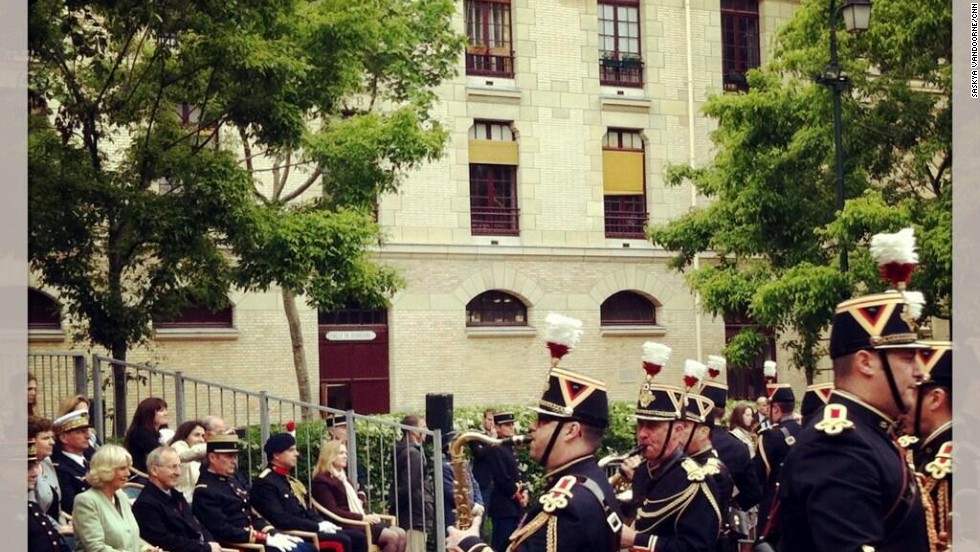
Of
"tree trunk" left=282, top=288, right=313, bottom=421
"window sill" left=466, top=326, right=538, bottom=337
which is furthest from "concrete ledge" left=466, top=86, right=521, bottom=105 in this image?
"tree trunk" left=282, top=288, right=313, bottom=421

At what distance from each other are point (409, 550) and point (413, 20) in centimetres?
1178

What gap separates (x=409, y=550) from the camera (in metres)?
17.0

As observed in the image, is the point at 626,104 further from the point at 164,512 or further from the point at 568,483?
the point at 568,483

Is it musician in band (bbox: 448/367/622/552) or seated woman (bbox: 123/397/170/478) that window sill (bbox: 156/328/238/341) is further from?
musician in band (bbox: 448/367/622/552)

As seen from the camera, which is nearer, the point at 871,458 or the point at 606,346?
the point at 871,458

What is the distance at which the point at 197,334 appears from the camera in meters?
32.6

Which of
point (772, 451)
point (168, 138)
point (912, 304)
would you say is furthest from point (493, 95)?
point (912, 304)

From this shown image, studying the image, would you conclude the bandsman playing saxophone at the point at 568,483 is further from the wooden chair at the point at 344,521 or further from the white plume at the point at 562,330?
the wooden chair at the point at 344,521

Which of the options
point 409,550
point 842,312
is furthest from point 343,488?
point 842,312

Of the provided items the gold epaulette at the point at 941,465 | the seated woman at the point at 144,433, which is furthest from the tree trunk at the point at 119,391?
the gold epaulette at the point at 941,465

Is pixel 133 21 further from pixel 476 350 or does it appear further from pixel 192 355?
pixel 476 350

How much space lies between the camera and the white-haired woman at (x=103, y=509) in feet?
38.2

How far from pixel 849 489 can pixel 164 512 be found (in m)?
7.95

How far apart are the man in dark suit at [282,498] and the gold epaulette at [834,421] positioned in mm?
9143
